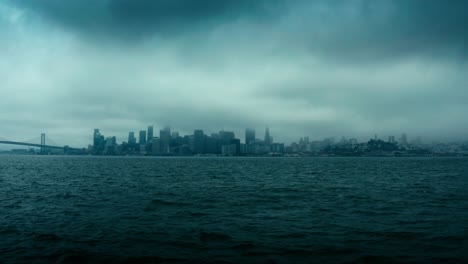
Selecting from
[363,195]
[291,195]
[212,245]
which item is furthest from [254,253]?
[363,195]

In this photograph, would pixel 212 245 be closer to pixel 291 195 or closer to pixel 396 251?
pixel 396 251

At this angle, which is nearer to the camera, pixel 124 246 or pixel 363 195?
pixel 124 246

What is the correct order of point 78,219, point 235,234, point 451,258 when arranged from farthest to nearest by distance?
point 78,219 → point 235,234 → point 451,258

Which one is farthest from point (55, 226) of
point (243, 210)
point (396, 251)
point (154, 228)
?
point (396, 251)

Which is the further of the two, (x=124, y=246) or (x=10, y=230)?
(x=10, y=230)

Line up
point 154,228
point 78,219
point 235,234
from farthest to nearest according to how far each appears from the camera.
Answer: point 78,219 < point 154,228 < point 235,234

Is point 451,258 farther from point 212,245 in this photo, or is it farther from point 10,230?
point 10,230

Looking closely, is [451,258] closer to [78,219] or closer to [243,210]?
[243,210]

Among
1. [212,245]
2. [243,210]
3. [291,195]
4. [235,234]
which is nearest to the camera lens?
[212,245]

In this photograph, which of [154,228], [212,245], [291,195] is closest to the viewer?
[212,245]
